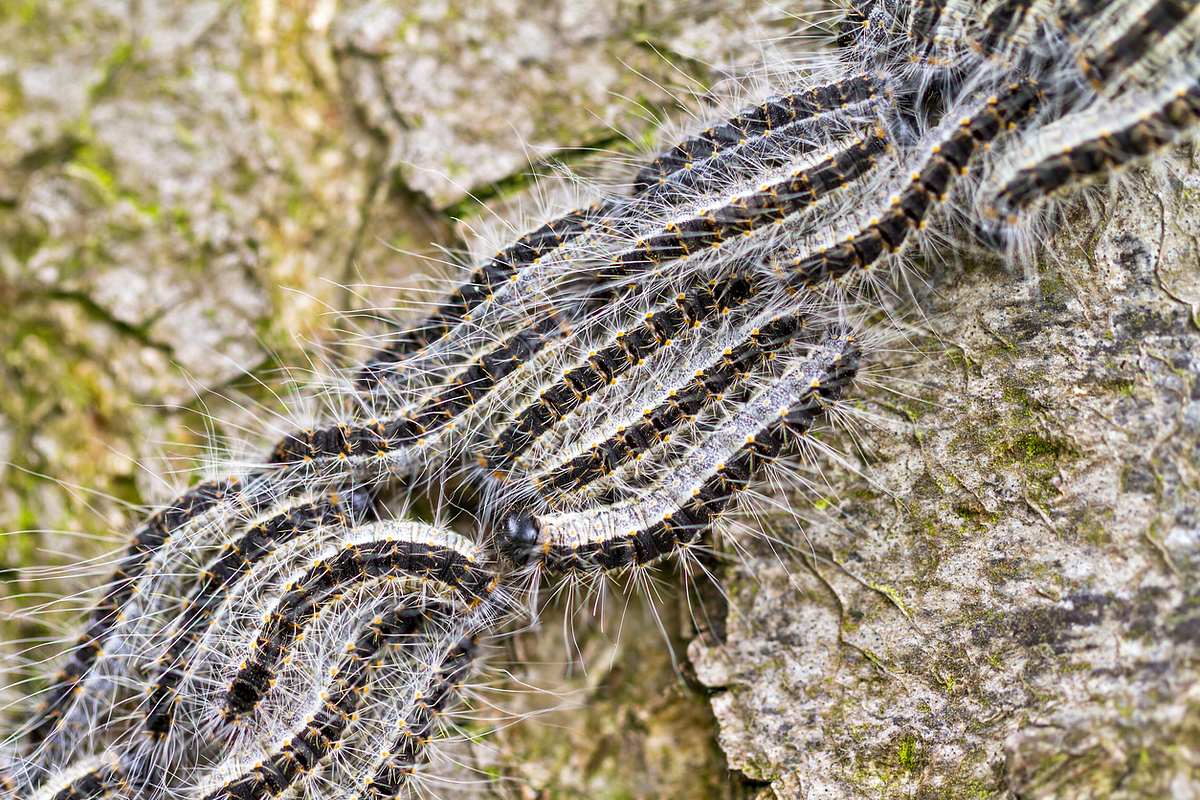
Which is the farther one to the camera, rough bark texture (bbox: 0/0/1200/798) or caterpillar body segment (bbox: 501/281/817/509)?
caterpillar body segment (bbox: 501/281/817/509)

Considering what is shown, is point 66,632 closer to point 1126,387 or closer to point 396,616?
point 396,616

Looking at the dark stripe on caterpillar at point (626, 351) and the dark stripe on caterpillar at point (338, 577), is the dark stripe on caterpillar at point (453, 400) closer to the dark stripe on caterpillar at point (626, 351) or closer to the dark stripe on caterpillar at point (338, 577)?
the dark stripe on caterpillar at point (626, 351)

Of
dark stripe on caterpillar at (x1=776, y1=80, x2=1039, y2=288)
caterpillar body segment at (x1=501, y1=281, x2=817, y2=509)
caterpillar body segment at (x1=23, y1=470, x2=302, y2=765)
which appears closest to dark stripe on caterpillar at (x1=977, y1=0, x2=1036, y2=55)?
dark stripe on caterpillar at (x1=776, y1=80, x2=1039, y2=288)

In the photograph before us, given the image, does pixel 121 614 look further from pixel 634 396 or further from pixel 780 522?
pixel 780 522

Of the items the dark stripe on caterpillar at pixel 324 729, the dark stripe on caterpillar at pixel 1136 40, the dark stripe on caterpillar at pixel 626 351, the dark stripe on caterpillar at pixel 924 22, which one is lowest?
the dark stripe on caterpillar at pixel 324 729

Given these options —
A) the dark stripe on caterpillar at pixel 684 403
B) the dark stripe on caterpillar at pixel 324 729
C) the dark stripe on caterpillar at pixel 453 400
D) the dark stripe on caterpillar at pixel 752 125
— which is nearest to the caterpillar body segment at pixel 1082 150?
the dark stripe on caterpillar at pixel 752 125

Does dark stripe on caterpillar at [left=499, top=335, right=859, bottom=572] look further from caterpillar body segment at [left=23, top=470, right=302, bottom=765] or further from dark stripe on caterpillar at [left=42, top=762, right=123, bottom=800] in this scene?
dark stripe on caterpillar at [left=42, top=762, right=123, bottom=800]

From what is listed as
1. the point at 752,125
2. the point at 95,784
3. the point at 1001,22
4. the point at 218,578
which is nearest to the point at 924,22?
the point at 1001,22
